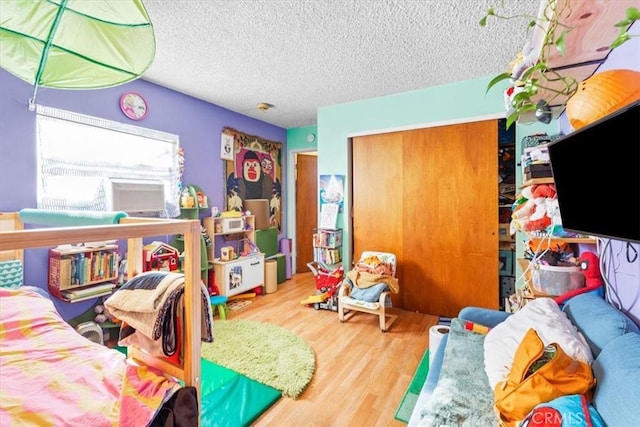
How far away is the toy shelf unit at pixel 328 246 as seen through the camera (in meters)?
3.57

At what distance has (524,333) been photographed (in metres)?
1.29

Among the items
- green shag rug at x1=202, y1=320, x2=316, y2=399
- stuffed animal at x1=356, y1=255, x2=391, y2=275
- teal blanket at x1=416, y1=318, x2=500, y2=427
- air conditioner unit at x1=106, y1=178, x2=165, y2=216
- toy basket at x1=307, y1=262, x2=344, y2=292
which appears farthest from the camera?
toy basket at x1=307, y1=262, x2=344, y2=292

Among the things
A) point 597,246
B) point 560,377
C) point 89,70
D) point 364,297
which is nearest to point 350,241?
point 364,297

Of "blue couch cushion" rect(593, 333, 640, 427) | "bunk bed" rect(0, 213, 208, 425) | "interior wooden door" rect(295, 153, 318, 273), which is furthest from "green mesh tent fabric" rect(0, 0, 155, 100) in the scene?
"interior wooden door" rect(295, 153, 318, 273)

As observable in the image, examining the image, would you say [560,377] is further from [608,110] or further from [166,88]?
[166,88]

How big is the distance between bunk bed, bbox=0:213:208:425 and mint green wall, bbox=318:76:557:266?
9.19ft

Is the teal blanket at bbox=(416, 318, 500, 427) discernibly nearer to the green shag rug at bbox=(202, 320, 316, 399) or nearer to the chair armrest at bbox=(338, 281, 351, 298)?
the green shag rug at bbox=(202, 320, 316, 399)

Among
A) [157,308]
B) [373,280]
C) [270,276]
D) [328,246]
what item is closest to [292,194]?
[270,276]

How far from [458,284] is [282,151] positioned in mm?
3375

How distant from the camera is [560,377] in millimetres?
950

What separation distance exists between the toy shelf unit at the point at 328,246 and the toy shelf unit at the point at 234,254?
2.88 ft

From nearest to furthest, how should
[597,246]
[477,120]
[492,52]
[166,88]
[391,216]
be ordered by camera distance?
1. [597,246]
2. [492,52]
3. [477,120]
4. [166,88]
5. [391,216]

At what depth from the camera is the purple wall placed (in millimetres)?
2113

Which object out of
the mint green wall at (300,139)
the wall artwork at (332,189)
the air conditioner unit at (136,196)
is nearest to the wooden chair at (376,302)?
the wall artwork at (332,189)
